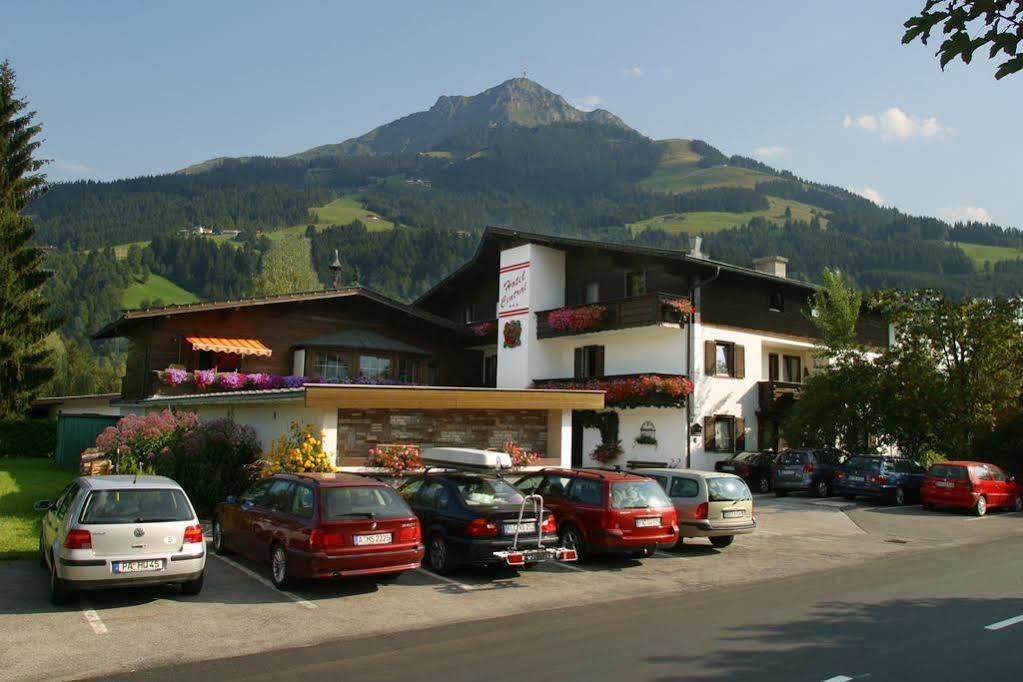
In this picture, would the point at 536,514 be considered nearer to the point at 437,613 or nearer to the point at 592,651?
the point at 437,613

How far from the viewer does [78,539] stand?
937cm

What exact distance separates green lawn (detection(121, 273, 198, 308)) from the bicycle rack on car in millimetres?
112748

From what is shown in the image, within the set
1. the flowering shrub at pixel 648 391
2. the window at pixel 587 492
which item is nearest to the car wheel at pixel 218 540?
the window at pixel 587 492

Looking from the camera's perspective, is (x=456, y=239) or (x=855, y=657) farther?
(x=456, y=239)

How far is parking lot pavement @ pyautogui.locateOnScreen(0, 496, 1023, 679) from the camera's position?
8141 millimetres

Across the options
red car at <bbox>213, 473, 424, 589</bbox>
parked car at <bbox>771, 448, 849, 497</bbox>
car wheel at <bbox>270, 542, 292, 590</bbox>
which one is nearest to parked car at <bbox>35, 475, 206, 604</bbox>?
car wheel at <bbox>270, 542, 292, 590</bbox>

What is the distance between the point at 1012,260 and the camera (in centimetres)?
12619

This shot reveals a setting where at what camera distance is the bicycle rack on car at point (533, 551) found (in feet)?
37.9

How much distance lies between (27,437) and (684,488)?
→ 3158cm

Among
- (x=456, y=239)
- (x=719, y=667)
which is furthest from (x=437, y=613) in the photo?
(x=456, y=239)

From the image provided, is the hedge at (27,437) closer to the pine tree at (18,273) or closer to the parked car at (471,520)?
the pine tree at (18,273)

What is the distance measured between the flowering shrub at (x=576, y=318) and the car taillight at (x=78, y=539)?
81.0ft

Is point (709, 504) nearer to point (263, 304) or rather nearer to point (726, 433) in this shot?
point (726, 433)

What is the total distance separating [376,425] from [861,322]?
29026 millimetres
